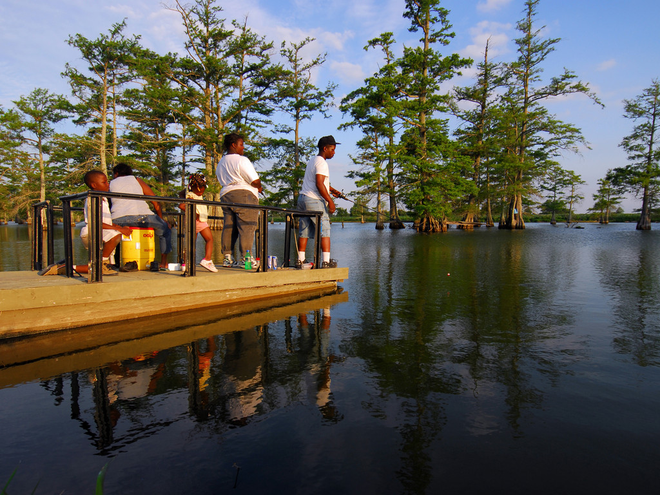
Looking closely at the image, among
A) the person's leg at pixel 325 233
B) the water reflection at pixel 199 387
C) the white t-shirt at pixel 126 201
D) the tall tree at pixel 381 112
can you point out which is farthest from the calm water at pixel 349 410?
the tall tree at pixel 381 112

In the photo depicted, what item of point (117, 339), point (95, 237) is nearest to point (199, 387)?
point (117, 339)

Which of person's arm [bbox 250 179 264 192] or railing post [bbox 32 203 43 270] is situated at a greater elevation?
person's arm [bbox 250 179 264 192]

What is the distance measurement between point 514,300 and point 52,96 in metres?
50.1

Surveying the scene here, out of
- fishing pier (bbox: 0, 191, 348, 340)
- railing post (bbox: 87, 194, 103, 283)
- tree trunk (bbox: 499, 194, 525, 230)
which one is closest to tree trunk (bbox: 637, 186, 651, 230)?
tree trunk (bbox: 499, 194, 525, 230)

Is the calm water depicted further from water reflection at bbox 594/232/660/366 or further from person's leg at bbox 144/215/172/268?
person's leg at bbox 144/215/172/268

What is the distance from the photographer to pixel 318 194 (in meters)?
6.41

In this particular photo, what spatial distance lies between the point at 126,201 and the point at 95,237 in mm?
1269

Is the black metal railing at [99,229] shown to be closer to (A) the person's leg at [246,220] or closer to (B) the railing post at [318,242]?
(B) the railing post at [318,242]

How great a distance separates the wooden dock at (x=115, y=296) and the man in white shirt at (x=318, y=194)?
91 cm

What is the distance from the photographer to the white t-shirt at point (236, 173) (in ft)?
18.8

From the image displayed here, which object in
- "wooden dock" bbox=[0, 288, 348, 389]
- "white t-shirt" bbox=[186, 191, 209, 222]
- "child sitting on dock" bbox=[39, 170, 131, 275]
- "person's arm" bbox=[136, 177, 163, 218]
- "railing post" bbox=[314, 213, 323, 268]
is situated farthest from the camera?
"railing post" bbox=[314, 213, 323, 268]

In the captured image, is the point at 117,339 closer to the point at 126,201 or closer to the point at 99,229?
the point at 99,229

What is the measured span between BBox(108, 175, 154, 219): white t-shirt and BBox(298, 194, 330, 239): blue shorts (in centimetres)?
239

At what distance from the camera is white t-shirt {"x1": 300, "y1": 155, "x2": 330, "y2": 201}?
620 cm
